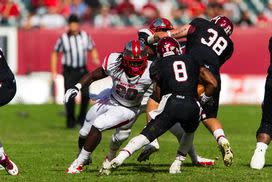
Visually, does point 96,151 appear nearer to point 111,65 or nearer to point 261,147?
point 261,147

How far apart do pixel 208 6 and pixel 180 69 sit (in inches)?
559

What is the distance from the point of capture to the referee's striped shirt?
16.7 m

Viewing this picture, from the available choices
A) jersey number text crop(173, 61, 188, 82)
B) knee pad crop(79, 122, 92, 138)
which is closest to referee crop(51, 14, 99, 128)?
knee pad crop(79, 122, 92, 138)

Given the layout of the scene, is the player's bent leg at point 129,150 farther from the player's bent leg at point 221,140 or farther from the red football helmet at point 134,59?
the player's bent leg at point 221,140

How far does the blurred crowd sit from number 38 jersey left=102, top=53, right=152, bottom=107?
13.4m

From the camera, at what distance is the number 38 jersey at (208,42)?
10133mm

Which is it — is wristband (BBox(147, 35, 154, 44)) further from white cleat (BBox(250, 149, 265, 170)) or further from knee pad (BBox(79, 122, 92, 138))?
white cleat (BBox(250, 149, 265, 170))

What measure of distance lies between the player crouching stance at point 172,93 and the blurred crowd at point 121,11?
13.7m

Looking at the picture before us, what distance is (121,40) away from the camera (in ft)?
75.4

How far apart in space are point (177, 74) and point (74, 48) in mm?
7973

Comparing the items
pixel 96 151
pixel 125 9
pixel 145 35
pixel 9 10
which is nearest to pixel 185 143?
pixel 145 35

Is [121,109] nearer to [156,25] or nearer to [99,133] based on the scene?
[99,133]

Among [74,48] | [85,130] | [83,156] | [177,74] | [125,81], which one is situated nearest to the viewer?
[177,74]

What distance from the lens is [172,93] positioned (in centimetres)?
895
